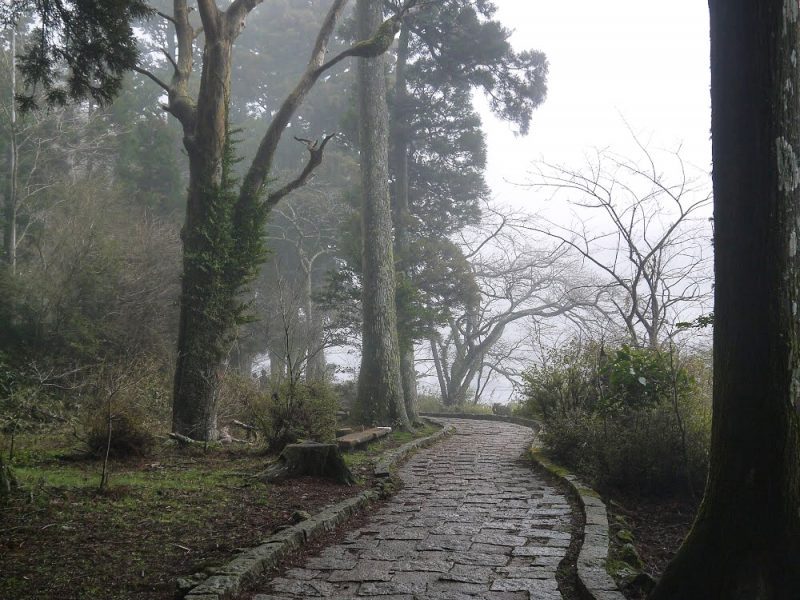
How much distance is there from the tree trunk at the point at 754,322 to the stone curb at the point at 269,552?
2.28 metres

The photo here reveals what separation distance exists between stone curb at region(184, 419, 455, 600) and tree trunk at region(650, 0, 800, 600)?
2.28 meters

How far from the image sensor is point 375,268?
578 inches

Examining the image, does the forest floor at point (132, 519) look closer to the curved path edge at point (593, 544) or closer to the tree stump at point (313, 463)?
the tree stump at point (313, 463)

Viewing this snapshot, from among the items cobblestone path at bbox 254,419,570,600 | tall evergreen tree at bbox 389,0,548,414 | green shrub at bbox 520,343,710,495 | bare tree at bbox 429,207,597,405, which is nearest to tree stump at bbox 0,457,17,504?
cobblestone path at bbox 254,419,570,600

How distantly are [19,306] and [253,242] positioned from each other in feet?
22.5

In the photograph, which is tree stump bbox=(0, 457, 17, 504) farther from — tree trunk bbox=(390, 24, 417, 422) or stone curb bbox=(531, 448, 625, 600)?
tree trunk bbox=(390, 24, 417, 422)

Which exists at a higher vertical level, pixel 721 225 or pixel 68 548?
pixel 721 225

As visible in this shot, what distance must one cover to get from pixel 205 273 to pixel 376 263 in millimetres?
4429

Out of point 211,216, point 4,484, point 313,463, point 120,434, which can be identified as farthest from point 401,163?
point 4,484

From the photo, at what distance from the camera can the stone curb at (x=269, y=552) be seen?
376 cm

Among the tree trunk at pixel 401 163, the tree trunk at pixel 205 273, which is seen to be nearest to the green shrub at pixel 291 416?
the tree trunk at pixel 205 273

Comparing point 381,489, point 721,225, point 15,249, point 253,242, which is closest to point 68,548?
point 381,489

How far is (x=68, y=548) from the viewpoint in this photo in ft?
14.7

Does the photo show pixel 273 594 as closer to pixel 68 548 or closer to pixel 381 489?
pixel 68 548
